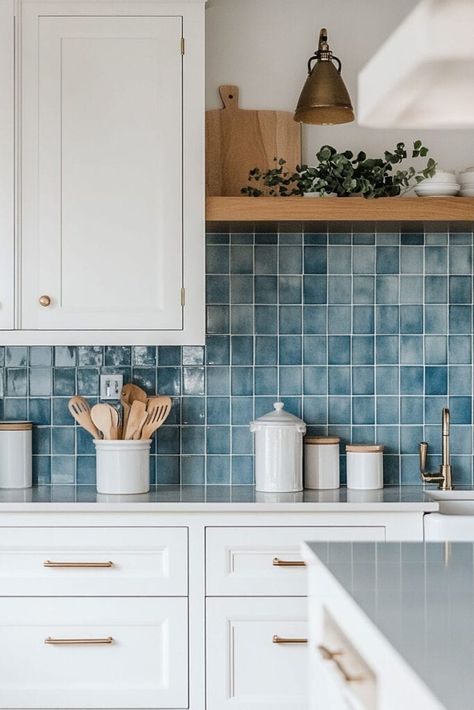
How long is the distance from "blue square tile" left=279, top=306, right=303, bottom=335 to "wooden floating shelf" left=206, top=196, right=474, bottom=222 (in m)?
0.42

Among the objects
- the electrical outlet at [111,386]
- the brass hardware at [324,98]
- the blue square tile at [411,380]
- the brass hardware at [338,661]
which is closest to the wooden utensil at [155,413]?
the electrical outlet at [111,386]

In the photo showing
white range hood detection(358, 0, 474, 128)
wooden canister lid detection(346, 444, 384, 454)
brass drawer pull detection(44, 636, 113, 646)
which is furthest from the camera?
wooden canister lid detection(346, 444, 384, 454)

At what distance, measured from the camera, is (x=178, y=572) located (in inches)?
114

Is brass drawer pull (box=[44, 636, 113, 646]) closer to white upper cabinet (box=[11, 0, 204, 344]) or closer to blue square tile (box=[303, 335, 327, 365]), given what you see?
white upper cabinet (box=[11, 0, 204, 344])

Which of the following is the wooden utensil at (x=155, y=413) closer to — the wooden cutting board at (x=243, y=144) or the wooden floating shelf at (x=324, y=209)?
the wooden floating shelf at (x=324, y=209)

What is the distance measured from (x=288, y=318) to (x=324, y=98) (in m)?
0.75

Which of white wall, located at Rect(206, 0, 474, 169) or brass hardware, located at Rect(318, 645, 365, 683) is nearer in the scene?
brass hardware, located at Rect(318, 645, 365, 683)

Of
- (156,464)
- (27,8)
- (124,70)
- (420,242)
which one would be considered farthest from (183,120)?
(156,464)

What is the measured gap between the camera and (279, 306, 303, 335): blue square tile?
343cm

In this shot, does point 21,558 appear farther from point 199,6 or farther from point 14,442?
point 199,6

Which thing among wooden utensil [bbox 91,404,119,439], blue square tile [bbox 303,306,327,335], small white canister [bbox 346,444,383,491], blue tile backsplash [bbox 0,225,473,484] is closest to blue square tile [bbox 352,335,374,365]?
blue tile backsplash [bbox 0,225,473,484]

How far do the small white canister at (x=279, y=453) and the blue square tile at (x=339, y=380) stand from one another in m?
0.29

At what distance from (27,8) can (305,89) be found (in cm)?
88

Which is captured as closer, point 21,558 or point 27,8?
point 21,558
